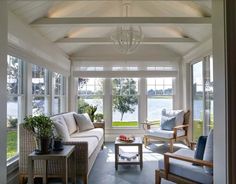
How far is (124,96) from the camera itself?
653 cm

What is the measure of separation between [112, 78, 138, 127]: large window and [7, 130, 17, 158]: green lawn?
3395mm

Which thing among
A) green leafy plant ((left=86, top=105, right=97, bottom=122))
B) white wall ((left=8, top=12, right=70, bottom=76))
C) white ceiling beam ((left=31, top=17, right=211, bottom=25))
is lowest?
green leafy plant ((left=86, top=105, right=97, bottom=122))

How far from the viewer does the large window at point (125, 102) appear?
21.4ft

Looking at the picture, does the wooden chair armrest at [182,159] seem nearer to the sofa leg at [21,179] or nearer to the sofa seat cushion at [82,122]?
the sofa leg at [21,179]

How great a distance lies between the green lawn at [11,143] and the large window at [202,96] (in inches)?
143

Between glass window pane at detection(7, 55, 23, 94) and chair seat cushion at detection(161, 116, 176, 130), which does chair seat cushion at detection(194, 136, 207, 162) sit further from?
chair seat cushion at detection(161, 116, 176, 130)

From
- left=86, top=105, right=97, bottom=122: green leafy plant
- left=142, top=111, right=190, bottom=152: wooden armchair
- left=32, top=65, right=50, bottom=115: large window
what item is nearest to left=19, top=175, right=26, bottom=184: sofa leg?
left=32, top=65, right=50, bottom=115: large window

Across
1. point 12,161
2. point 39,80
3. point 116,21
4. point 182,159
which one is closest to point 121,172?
point 182,159

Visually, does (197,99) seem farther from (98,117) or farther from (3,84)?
(3,84)

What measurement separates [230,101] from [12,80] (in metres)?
2.92

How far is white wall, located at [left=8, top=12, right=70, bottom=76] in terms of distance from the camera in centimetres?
310

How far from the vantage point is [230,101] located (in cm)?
162

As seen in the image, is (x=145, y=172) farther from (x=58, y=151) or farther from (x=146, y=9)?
(x=146, y=9)

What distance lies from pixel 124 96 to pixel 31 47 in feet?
11.0
